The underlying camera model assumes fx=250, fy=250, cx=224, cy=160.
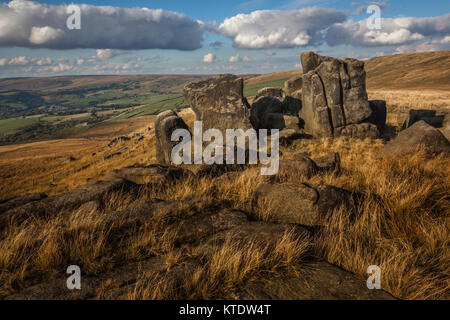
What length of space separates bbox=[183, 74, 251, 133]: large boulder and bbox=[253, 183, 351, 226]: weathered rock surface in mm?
12594

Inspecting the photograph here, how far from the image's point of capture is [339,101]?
1753 cm

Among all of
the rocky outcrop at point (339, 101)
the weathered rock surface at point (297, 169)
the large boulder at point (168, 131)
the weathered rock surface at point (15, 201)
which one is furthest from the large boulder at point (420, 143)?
the weathered rock surface at point (15, 201)

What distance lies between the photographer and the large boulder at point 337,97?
17.2 metres

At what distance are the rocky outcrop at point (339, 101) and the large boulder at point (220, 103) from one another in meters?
4.98

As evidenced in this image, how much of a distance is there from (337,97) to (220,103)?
818 centimetres

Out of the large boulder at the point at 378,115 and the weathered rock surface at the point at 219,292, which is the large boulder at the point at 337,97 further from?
the weathered rock surface at the point at 219,292

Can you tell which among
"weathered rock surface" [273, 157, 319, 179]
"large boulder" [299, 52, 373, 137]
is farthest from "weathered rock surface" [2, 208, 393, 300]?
"large boulder" [299, 52, 373, 137]

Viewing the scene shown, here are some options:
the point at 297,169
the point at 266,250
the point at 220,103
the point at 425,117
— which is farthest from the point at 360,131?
the point at 266,250

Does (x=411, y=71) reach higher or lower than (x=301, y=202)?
higher

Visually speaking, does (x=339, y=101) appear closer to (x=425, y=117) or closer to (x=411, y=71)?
(x=425, y=117)
